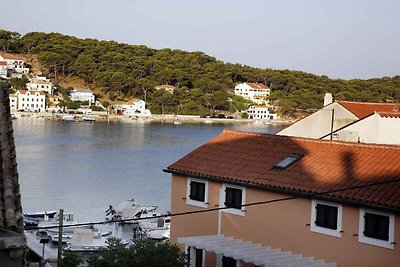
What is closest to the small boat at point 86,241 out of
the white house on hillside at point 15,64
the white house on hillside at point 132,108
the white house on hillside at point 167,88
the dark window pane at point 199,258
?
the dark window pane at point 199,258

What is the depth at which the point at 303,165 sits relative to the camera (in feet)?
36.8

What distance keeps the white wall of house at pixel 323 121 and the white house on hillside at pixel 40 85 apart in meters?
107

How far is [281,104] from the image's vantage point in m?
138

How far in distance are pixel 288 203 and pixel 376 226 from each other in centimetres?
157

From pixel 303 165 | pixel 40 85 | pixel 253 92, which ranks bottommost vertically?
pixel 303 165

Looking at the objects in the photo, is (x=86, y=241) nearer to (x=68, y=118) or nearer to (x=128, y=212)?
(x=128, y=212)

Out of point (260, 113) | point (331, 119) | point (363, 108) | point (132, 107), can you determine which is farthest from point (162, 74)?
point (331, 119)

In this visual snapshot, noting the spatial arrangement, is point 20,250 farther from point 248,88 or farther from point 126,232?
point 248,88

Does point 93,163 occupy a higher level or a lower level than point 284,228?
lower

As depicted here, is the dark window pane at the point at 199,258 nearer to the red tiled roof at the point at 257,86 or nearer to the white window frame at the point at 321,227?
the white window frame at the point at 321,227

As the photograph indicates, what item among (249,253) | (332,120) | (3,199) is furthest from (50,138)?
(3,199)

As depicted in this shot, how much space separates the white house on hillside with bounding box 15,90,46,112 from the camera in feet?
377

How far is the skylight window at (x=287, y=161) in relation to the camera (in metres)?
11.3

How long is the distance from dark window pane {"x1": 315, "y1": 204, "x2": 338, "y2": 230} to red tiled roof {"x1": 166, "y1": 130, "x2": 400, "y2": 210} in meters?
0.25
